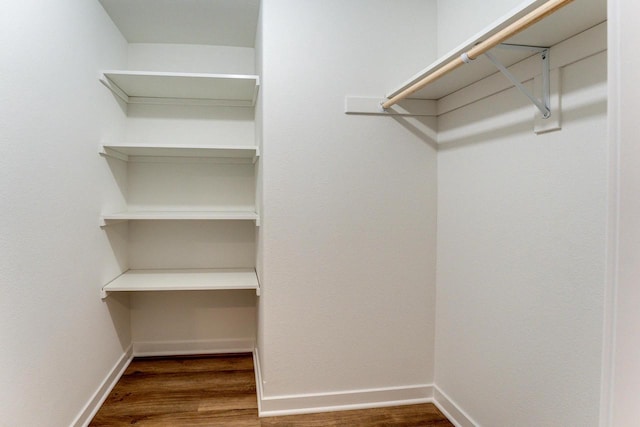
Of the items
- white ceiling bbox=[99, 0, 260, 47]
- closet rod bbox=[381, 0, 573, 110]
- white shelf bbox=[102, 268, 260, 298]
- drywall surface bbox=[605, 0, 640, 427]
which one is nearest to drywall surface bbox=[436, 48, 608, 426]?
closet rod bbox=[381, 0, 573, 110]

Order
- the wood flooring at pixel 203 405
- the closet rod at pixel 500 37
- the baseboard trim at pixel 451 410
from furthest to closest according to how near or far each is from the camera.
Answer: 1. the wood flooring at pixel 203 405
2. the baseboard trim at pixel 451 410
3. the closet rod at pixel 500 37

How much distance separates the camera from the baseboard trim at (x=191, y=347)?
2.88 m

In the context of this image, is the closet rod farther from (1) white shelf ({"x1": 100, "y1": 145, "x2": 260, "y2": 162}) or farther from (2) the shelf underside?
(2) the shelf underside

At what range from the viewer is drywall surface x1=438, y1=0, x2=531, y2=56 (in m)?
1.69

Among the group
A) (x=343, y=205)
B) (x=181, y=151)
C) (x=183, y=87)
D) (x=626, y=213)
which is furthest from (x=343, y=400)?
(x=183, y=87)

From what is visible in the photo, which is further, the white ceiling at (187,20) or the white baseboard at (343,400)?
the white ceiling at (187,20)

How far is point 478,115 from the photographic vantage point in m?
1.86

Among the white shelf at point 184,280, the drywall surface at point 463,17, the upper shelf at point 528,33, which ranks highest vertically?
the drywall surface at point 463,17

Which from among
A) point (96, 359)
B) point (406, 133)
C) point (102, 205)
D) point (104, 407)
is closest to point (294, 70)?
point (406, 133)

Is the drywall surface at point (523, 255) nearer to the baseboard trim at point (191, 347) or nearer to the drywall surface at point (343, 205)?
the drywall surface at point (343, 205)

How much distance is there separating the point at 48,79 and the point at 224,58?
4.56ft

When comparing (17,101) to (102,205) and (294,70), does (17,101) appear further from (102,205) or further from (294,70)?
(294,70)

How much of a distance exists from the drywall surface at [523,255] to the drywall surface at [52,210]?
1.80 meters

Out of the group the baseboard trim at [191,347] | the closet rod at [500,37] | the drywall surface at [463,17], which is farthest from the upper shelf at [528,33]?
the baseboard trim at [191,347]
